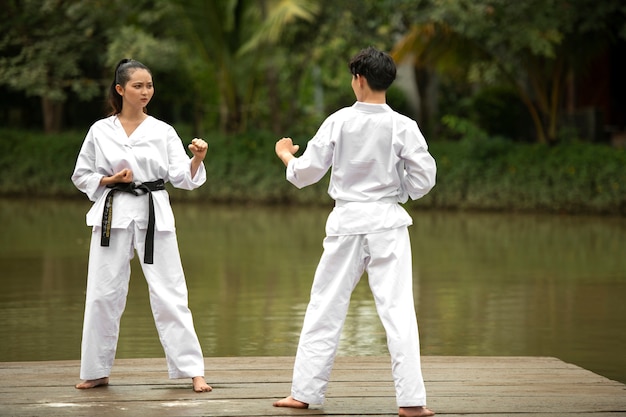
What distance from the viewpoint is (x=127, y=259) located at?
542 cm

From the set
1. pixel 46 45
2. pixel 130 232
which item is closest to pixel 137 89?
pixel 130 232

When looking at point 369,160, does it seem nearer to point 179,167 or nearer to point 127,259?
point 179,167

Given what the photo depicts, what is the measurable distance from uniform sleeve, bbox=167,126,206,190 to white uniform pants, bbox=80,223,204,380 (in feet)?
0.94

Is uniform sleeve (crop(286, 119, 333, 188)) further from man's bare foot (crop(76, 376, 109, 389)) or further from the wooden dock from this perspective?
man's bare foot (crop(76, 376, 109, 389))

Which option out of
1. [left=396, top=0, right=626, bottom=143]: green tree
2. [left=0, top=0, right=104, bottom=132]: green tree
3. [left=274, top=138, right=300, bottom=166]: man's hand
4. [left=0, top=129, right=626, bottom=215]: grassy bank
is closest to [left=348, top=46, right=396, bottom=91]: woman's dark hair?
[left=274, top=138, right=300, bottom=166]: man's hand

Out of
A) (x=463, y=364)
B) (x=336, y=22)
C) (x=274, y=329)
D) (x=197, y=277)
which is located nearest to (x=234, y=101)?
(x=336, y=22)

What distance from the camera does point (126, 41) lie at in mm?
21047

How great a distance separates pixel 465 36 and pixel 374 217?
1465 centimetres

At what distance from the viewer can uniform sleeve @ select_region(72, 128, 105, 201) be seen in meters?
5.39

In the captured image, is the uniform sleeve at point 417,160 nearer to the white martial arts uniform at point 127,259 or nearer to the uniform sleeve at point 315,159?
the uniform sleeve at point 315,159

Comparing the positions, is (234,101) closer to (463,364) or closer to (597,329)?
(597,329)

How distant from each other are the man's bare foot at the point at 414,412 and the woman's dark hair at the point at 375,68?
4.47 ft

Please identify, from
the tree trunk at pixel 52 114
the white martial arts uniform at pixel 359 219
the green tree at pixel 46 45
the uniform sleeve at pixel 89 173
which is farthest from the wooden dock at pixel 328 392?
the tree trunk at pixel 52 114

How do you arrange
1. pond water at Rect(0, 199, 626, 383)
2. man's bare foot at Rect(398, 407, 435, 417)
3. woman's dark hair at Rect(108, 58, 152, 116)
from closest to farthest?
man's bare foot at Rect(398, 407, 435, 417) → woman's dark hair at Rect(108, 58, 152, 116) → pond water at Rect(0, 199, 626, 383)
